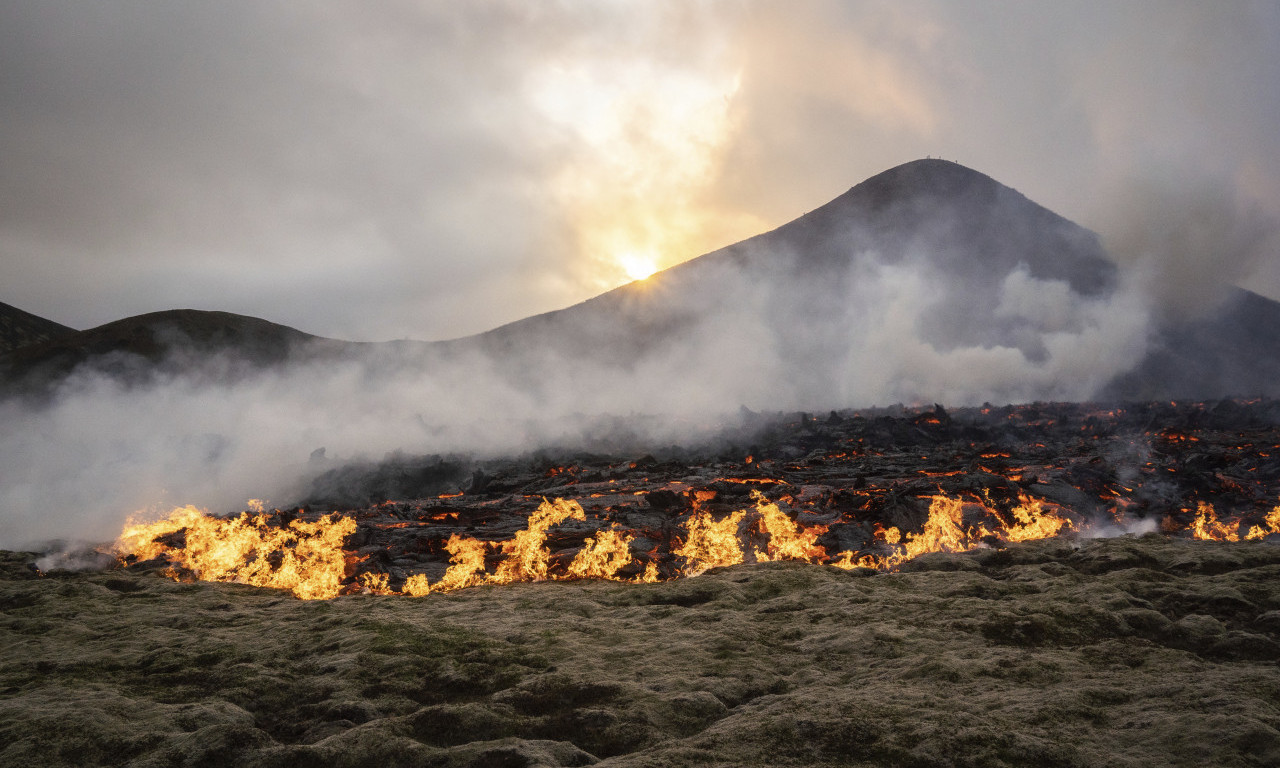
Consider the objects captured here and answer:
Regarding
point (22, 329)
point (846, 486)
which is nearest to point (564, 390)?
point (846, 486)

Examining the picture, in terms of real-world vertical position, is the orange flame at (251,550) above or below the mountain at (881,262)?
below

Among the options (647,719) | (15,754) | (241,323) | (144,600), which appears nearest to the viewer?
(15,754)

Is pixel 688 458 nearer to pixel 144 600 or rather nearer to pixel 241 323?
pixel 144 600

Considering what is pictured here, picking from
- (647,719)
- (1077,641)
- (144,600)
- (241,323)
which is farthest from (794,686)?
(241,323)

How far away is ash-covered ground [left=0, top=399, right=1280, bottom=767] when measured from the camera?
20.2ft

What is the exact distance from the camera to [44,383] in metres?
80.3

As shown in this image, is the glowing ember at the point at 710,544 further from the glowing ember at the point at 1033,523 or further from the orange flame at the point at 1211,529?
the orange flame at the point at 1211,529

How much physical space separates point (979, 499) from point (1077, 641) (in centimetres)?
1656

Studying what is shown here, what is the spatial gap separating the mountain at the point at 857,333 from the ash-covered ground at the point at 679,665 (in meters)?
72.8

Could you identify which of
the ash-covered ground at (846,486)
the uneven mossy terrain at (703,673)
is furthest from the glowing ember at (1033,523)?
the uneven mossy terrain at (703,673)

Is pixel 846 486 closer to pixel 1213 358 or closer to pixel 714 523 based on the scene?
pixel 714 523

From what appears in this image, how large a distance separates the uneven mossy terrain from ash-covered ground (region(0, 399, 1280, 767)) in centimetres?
4

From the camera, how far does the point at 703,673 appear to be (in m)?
8.28

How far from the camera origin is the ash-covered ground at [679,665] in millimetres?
6148
